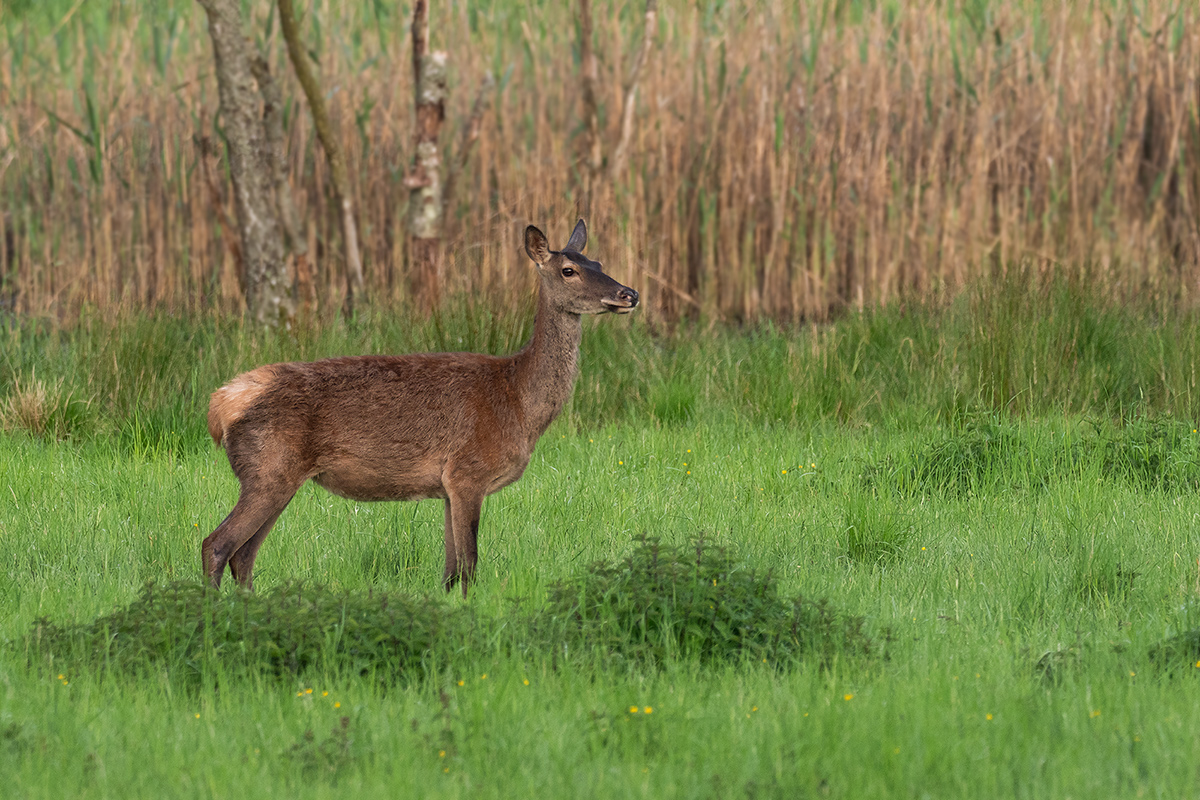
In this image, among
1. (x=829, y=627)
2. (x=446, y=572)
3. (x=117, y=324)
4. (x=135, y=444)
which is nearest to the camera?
(x=829, y=627)

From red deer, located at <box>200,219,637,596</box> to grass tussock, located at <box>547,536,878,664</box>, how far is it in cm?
97

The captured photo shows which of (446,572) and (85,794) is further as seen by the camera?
(446,572)

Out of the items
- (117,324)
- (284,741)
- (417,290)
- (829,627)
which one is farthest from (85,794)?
(417,290)

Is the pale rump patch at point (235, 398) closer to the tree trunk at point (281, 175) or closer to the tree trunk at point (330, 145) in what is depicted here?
the tree trunk at point (281, 175)

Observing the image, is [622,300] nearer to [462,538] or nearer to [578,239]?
[578,239]

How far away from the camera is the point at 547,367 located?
6.52m

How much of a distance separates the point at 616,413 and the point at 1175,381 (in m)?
3.75

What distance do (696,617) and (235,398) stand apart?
2.23 meters

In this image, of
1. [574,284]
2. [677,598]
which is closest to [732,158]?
[574,284]

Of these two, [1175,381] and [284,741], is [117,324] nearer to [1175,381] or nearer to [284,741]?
[284,741]

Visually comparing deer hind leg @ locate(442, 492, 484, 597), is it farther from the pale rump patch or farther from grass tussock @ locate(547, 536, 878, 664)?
the pale rump patch

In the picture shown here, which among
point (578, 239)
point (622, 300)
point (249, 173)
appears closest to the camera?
point (622, 300)

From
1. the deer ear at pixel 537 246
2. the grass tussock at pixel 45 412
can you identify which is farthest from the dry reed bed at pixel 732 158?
the deer ear at pixel 537 246

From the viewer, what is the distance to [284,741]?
4145 mm
